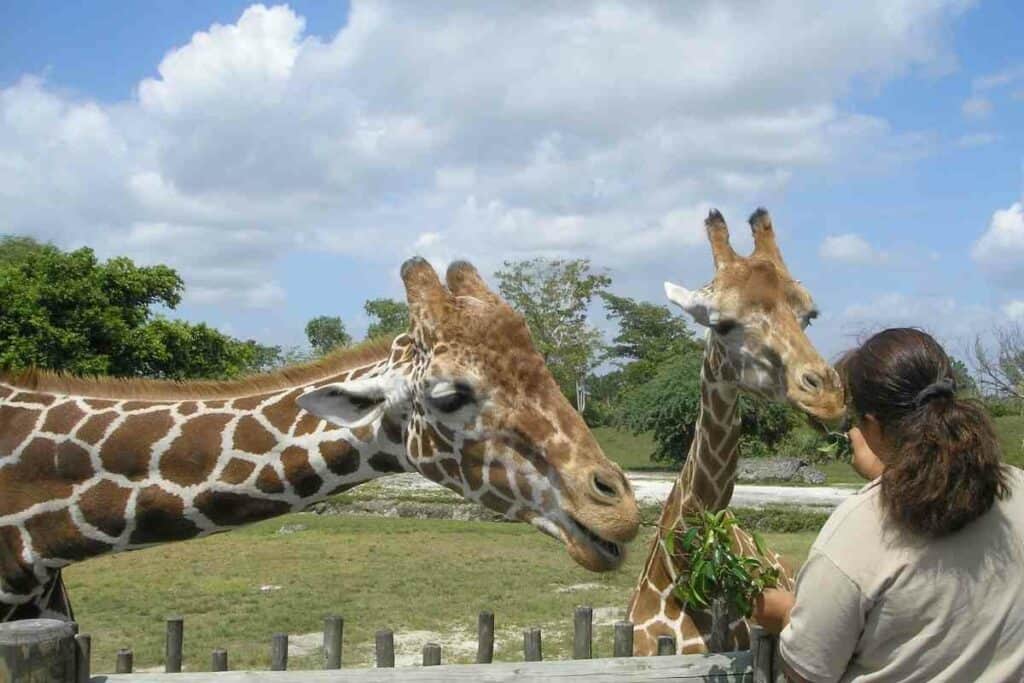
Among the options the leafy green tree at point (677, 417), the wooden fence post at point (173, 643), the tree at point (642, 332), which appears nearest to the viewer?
the wooden fence post at point (173, 643)

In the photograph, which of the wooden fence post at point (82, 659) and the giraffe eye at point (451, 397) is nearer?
the wooden fence post at point (82, 659)

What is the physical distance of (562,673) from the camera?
3.46 metres

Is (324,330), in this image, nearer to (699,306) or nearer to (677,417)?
(677,417)

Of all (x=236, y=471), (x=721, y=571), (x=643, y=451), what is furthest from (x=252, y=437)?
(x=643, y=451)

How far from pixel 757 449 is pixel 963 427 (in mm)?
36426

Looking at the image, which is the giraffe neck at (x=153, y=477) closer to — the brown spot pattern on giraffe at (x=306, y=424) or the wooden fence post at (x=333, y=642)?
the brown spot pattern on giraffe at (x=306, y=424)

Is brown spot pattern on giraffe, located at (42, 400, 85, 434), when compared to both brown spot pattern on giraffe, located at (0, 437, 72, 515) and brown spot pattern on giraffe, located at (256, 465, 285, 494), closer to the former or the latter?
brown spot pattern on giraffe, located at (0, 437, 72, 515)

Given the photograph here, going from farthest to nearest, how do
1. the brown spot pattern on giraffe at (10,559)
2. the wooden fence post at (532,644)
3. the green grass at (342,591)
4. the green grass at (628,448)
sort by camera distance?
1. the green grass at (628,448)
2. the green grass at (342,591)
3. the wooden fence post at (532,644)
4. the brown spot pattern on giraffe at (10,559)

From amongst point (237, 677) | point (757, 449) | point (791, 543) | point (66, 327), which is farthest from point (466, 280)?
point (757, 449)

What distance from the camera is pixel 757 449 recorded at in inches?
1479

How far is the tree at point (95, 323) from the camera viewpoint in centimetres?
2466

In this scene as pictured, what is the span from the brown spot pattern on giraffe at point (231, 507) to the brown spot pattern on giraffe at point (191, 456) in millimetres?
96

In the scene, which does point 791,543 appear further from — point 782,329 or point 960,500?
point 960,500

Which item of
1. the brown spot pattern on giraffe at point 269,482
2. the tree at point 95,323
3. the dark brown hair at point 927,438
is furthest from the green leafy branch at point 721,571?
the tree at point 95,323
